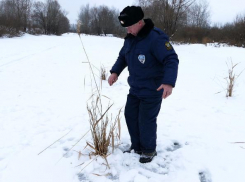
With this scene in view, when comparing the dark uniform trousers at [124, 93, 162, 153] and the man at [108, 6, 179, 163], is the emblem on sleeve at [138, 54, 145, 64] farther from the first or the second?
the dark uniform trousers at [124, 93, 162, 153]

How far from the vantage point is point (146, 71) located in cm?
161

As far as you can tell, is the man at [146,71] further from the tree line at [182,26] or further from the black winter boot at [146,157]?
the tree line at [182,26]

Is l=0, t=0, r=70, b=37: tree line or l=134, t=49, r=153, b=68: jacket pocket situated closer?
l=134, t=49, r=153, b=68: jacket pocket

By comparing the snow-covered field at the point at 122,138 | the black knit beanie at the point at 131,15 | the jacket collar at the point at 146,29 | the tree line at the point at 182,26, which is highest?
the tree line at the point at 182,26

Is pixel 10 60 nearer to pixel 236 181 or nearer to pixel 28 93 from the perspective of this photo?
pixel 28 93

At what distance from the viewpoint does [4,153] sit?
6.22 ft

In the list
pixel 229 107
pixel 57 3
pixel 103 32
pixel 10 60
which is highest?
pixel 57 3

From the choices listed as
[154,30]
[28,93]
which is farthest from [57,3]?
[154,30]

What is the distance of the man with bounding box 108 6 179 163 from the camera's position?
1.48 m

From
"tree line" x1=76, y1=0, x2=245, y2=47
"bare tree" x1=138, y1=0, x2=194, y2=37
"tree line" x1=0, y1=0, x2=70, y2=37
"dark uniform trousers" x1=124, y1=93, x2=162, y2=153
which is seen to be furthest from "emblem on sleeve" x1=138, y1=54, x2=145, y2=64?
"tree line" x1=0, y1=0, x2=70, y2=37

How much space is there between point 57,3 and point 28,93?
3467cm

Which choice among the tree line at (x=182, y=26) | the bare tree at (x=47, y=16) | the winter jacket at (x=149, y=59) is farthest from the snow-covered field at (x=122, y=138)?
the bare tree at (x=47, y=16)

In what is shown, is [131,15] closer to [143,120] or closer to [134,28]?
[134,28]

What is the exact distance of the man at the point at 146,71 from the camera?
1.48 meters
